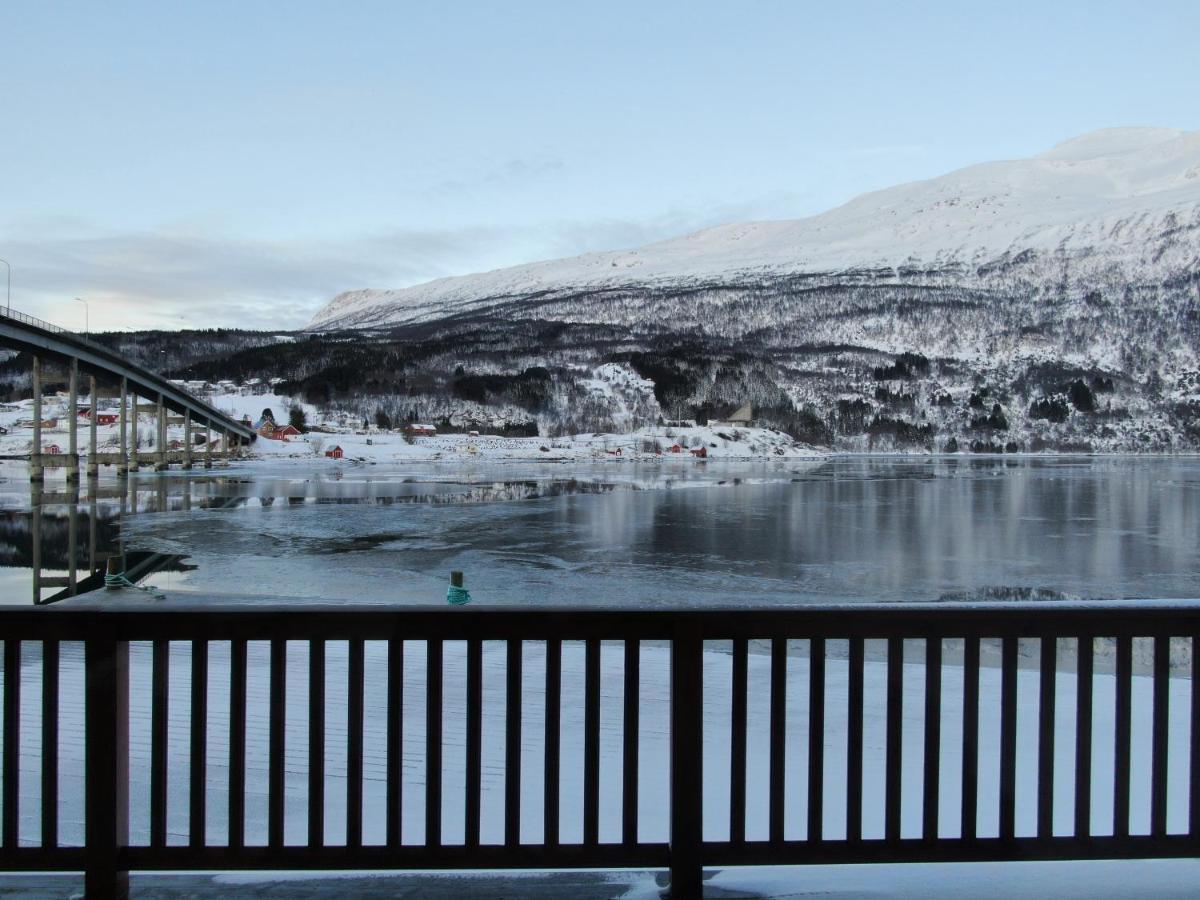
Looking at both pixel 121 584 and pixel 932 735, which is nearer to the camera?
pixel 932 735

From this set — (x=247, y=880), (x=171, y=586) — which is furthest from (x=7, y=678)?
(x=171, y=586)

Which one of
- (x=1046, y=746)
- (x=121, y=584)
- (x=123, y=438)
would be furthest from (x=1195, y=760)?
(x=123, y=438)

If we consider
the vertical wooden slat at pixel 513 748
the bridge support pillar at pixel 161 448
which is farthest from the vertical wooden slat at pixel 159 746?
the bridge support pillar at pixel 161 448

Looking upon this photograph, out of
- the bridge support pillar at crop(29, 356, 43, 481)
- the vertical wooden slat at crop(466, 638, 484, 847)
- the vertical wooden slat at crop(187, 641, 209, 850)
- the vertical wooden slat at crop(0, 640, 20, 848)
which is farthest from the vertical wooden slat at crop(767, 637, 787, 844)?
the bridge support pillar at crop(29, 356, 43, 481)

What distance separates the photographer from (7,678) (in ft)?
12.3

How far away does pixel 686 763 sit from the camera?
374 cm

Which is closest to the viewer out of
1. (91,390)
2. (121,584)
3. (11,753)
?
(11,753)

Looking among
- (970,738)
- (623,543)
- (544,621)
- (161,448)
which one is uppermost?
(544,621)

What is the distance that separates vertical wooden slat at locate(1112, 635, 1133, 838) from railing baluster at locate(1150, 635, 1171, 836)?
0.32ft

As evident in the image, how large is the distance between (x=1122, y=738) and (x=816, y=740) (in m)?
1.19

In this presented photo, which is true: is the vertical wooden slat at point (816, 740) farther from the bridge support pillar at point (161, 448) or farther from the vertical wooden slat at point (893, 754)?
the bridge support pillar at point (161, 448)

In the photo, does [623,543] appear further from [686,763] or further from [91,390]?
[91,390]

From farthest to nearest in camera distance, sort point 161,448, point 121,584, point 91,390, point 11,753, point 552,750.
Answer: point 161,448
point 91,390
point 121,584
point 552,750
point 11,753

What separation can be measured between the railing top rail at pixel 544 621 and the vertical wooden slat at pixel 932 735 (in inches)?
3.3
